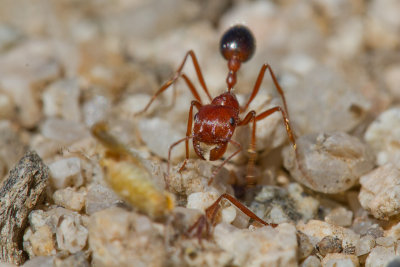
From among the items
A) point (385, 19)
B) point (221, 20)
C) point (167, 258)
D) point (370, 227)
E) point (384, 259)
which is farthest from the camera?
point (221, 20)

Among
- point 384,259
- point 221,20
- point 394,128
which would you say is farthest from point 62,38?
point 384,259

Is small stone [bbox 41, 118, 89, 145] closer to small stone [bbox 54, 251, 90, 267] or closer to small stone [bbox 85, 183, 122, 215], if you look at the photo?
small stone [bbox 85, 183, 122, 215]

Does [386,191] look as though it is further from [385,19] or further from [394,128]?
[385,19]

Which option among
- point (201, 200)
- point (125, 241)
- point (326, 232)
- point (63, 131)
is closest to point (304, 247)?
point (326, 232)

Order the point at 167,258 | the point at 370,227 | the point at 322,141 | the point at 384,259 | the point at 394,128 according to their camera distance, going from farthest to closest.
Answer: the point at 394,128
the point at 322,141
the point at 370,227
the point at 384,259
the point at 167,258

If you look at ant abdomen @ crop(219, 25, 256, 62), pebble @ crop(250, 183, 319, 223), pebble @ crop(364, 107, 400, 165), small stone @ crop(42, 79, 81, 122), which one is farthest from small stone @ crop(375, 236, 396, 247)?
small stone @ crop(42, 79, 81, 122)

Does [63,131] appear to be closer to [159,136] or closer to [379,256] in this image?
[159,136]
